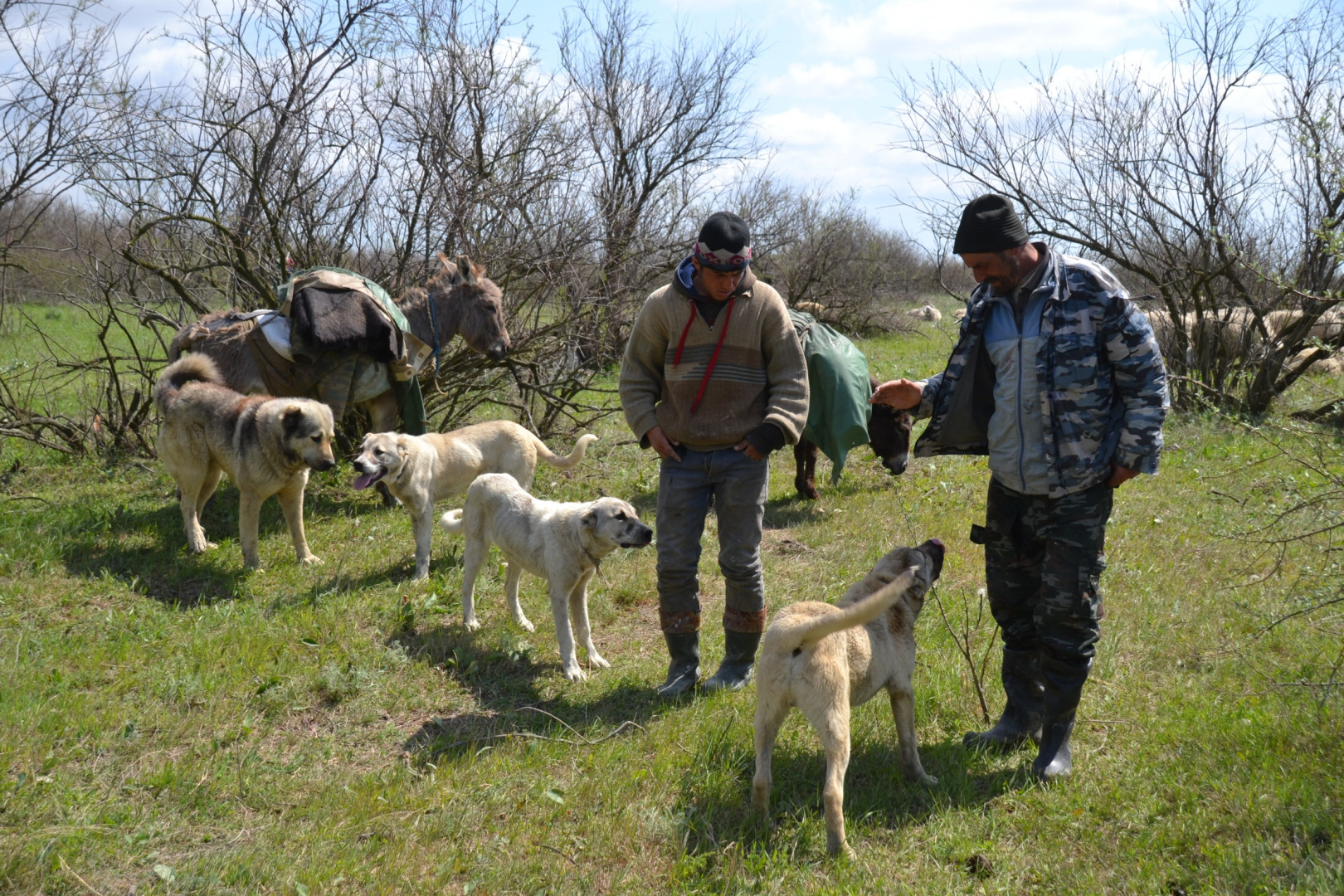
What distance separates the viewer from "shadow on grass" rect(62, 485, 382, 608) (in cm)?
659

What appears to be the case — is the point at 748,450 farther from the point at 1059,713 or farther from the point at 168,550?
the point at 168,550

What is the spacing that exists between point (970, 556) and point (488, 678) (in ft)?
13.8

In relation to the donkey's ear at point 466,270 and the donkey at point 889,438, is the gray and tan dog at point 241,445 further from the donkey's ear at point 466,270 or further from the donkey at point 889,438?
the donkey at point 889,438

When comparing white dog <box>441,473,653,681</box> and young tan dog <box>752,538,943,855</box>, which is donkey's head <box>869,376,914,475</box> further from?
young tan dog <box>752,538,943,855</box>

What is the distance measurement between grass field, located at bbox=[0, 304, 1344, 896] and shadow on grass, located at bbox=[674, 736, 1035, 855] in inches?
0.6

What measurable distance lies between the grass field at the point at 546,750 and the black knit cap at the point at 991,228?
2.04 meters

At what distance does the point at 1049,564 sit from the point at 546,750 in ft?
8.40

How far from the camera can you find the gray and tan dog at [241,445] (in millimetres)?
6926

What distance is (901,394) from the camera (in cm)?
465

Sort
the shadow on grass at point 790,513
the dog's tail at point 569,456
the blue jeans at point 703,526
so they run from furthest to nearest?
the shadow on grass at point 790,513
the dog's tail at point 569,456
the blue jeans at point 703,526

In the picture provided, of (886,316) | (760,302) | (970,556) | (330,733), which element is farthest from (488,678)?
(886,316)

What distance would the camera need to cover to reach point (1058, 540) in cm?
413

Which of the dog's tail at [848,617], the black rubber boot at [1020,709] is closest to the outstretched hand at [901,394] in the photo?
the dog's tail at [848,617]

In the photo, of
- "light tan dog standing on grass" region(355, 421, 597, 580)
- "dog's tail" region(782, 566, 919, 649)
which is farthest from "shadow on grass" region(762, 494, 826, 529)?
"dog's tail" region(782, 566, 919, 649)
